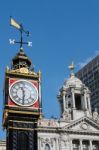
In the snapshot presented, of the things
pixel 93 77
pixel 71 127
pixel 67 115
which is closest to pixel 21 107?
pixel 71 127

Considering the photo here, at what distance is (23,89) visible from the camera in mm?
27797

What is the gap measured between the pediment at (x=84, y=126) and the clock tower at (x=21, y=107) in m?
41.5

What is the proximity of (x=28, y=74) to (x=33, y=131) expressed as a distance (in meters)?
3.79

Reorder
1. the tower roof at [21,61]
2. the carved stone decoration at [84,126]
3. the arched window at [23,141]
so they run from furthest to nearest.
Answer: the carved stone decoration at [84,126], the tower roof at [21,61], the arched window at [23,141]

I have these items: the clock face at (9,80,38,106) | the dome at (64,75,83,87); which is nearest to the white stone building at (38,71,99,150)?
the dome at (64,75,83,87)

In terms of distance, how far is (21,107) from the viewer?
27109mm

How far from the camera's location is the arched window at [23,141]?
2642 cm

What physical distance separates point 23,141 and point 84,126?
44.5 metres

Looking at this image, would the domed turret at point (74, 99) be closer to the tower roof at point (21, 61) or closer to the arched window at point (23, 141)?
the tower roof at point (21, 61)

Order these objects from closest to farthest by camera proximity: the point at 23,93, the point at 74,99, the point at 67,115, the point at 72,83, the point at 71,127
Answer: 1. the point at 23,93
2. the point at 71,127
3. the point at 67,115
4. the point at 74,99
5. the point at 72,83

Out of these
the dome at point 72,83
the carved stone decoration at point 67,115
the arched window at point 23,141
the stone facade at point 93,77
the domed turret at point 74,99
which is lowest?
the arched window at point 23,141

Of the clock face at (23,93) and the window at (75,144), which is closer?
the clock face at (23,93)

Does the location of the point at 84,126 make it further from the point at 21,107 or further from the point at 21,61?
the point at 21,107

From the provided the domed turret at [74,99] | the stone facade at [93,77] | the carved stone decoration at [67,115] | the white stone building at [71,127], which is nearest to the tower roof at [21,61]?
the white stone building at [71,127]
